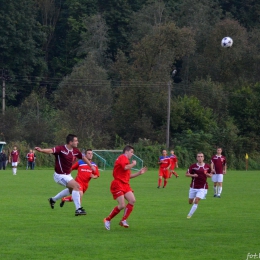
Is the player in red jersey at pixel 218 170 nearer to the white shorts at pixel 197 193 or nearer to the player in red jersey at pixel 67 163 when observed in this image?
the white shorts at pixel 197 193

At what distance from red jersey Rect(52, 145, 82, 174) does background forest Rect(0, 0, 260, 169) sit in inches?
1710

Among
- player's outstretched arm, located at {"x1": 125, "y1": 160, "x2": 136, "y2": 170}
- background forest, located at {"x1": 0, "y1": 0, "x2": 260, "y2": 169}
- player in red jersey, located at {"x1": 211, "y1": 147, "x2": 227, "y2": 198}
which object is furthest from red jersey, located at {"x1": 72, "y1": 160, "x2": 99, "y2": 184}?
background forest, located at {"x1": 0, "y1": 0, "x2": 260, "y2": 169}

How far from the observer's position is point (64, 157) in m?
15.2

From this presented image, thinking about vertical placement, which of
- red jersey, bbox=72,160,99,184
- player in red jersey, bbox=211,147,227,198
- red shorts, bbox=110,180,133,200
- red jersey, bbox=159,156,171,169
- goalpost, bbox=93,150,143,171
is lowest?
goalpost, bbox=93,150,143,171

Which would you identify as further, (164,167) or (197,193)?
(164,167)

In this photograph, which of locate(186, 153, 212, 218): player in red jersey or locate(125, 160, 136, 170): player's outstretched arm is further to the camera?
locate(186, 153, 212, 218): player in red jersey

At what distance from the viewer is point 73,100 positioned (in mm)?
75188

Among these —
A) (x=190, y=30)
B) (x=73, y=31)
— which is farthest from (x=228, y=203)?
(x=73, y=31)

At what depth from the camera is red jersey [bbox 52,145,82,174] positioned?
593 inches

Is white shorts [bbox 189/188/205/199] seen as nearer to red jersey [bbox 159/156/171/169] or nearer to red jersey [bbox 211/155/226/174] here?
Answer: red jersey [bbox 211/155/226/174]

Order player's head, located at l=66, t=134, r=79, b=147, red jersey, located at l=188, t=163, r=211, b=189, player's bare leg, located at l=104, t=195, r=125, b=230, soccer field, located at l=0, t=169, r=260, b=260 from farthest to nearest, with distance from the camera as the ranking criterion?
1. red jersey, located at l=188, t=163, r=211, b=189
2. player's head, located at l=66, t=134, r=79, b=147
3. player's bare leg, located at l=104, t=195, r=125, b=230
4. soccer field, located at l=0, t=169, r=260, b=260

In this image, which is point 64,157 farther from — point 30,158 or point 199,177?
point 30,158

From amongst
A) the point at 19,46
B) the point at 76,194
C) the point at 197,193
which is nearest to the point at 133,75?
the point at 19,46

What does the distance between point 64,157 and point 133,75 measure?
60941 mm
